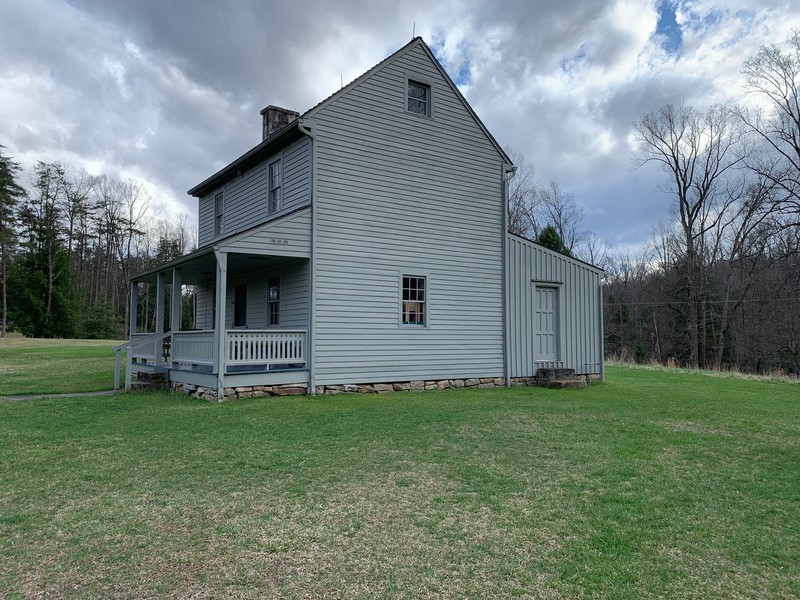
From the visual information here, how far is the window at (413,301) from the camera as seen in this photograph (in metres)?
12.6

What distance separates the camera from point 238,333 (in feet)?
34.6

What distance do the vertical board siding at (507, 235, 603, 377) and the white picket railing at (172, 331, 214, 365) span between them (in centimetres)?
763

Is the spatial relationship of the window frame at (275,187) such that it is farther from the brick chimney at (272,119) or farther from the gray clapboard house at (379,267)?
the brick chimney at (272,119)

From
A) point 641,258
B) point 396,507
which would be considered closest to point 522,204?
point 641,258

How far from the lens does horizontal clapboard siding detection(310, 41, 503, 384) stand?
1159 cm

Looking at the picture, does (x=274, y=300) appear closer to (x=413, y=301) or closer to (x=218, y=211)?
(x=413, y=301)

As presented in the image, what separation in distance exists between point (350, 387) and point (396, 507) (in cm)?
748

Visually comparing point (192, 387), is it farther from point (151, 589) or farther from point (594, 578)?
point (594, 578)

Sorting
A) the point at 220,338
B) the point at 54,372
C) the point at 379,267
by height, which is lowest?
the point at 54,372

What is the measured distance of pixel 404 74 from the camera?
41.7 ft

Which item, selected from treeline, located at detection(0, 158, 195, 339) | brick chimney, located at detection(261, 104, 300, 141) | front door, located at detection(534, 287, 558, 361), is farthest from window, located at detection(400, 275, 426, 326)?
treeline, located at detection(0, 158, 195, 339)

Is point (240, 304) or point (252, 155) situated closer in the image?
point (252, 155)

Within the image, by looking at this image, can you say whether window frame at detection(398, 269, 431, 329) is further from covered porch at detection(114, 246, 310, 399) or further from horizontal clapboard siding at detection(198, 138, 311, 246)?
horizontal clapboard siding at detection(198, 138, 311, 246)

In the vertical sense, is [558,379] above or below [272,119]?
below
